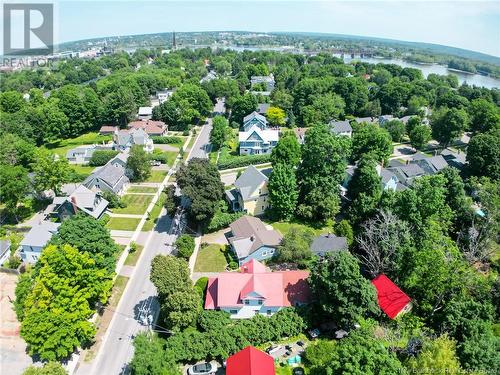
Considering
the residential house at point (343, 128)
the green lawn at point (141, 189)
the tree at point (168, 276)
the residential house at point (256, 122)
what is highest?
the residential house at point (343, 128)

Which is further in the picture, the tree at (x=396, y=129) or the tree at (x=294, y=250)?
the tree at (x=396, y=129)

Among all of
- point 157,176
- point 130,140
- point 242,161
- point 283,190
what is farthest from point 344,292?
point 130,140

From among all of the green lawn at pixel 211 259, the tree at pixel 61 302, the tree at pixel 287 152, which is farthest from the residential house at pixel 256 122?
the tree at pixel 61 302

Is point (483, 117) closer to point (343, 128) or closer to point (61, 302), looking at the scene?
point (343, 128)

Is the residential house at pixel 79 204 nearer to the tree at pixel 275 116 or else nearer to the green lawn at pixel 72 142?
the green lawn at pixel 72 142

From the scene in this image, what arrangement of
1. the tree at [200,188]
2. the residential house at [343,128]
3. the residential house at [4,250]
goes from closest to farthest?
the residential house at [4,250] → the tree at [200,188] → the residential house at [343,128]

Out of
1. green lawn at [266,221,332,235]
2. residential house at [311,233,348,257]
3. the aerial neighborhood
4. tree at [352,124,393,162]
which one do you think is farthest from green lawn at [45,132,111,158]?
residential house at [311,233,348,257]

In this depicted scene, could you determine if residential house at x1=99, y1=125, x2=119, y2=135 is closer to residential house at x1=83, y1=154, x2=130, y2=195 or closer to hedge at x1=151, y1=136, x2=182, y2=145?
hedge at x1=151, y1=136, x2=182, y2=145
